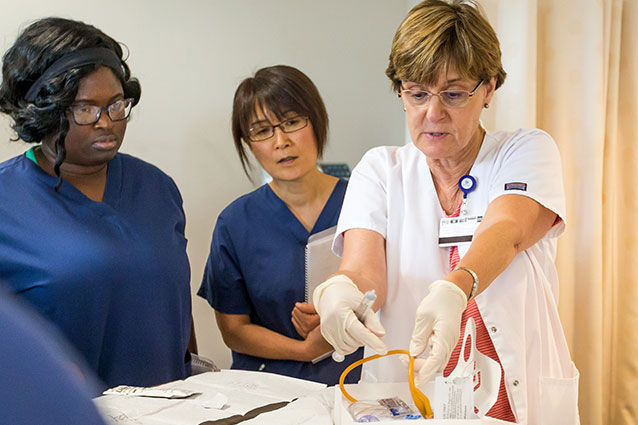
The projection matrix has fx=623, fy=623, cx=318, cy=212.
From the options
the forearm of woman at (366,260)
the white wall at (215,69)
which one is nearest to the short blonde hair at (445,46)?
the forearm of woman at (366,260)

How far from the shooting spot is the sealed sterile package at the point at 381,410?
920 millimetres

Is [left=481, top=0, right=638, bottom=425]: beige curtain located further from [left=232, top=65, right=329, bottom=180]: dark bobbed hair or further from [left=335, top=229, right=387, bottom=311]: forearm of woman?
[left=335, top=229, right=387, bottom=311]: forearm of woman

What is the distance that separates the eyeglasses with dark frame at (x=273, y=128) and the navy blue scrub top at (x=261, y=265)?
0.18 metres

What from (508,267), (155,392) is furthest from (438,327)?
(155,392)

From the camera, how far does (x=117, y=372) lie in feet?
4.77

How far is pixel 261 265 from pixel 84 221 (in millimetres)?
561

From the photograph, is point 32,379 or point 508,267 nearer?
point 32,379

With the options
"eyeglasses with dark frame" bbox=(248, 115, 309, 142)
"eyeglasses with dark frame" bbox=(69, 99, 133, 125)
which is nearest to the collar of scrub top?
"eyeglasses with dark frame" bbox=(248, 115, 309, 142)

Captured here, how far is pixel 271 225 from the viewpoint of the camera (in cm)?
187

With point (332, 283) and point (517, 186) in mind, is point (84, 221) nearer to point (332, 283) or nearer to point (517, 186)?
point (332, 283)

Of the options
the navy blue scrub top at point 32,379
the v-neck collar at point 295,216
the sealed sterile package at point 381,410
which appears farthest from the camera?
the v-neck collar at point 295,216

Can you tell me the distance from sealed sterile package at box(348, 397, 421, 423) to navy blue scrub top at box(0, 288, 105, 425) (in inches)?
27.3

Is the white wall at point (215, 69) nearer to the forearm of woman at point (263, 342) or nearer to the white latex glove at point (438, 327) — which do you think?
the forearm of woman at point (263, 342)

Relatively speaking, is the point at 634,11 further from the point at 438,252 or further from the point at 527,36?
the point at 438,252
